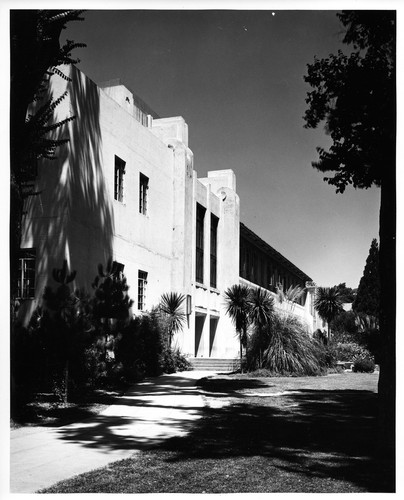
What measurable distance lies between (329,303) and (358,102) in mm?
20254

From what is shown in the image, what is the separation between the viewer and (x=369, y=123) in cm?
846

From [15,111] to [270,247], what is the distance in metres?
30.5

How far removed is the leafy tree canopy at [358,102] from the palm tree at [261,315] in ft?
36.9

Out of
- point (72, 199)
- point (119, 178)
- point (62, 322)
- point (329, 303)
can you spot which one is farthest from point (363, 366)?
point (62, 322)

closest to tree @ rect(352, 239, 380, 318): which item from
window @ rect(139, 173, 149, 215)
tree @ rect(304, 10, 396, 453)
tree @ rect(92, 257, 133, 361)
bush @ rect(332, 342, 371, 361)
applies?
bush @ rect(332, 342, 371, 361)

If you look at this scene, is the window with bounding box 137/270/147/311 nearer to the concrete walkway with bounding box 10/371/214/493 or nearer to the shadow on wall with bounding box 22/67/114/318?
the shadow on wall with bounding box 22/67/114/318

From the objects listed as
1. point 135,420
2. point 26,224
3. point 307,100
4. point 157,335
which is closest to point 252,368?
point 157,335

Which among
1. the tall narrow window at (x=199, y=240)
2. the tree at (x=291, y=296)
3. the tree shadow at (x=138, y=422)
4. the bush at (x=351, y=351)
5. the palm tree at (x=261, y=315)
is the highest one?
the tall narrow window at (x=199, y=240)

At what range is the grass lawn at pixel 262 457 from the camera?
5.98 metres

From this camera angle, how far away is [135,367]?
16.8 m

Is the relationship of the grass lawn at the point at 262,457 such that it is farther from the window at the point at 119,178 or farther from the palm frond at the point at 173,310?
the window at the point at 119,178

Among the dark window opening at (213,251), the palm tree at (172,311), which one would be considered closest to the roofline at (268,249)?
the dark window opening at (213,251)

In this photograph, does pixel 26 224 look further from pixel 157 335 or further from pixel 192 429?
pixel 192 429

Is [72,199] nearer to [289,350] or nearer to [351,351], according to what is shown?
[289,350]
